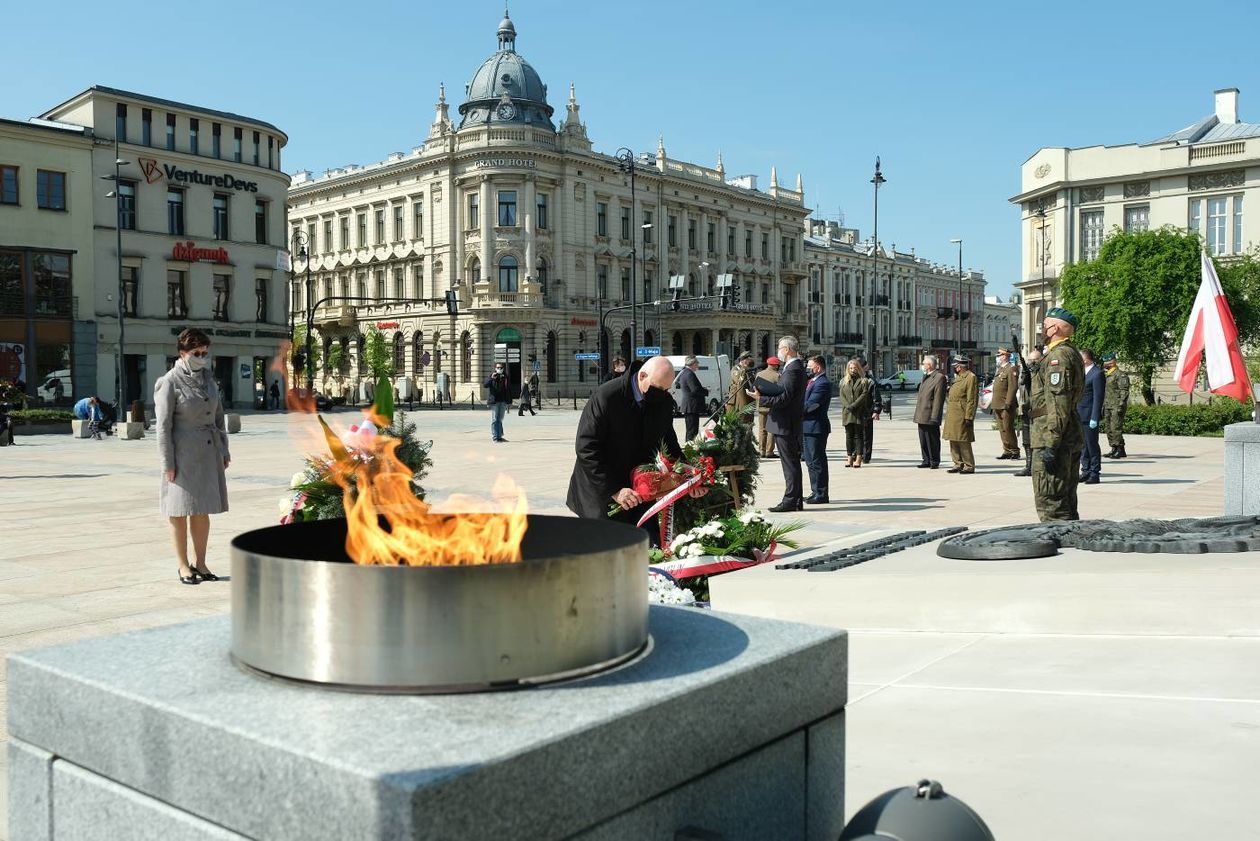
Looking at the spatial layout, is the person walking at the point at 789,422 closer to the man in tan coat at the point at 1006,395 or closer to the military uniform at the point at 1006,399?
the man in tan coat at the point at 1006,395

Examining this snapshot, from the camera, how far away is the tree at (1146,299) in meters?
43.8

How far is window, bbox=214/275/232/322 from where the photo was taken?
5384 centimetres

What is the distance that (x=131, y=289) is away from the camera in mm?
49938

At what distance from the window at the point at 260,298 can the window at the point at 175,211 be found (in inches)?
179

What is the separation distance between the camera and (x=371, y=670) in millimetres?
2326

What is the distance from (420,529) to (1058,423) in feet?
22.7

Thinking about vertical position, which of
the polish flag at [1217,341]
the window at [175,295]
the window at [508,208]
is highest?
the window at [508,208]

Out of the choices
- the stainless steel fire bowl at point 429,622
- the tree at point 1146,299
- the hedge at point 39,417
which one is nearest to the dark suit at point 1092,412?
the stainless steel fire bowl at point 429,622

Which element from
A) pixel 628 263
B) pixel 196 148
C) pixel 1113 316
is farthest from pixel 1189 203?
pixel 196 148

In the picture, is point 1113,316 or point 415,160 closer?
point 1113,316

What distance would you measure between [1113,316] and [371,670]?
1841 inches

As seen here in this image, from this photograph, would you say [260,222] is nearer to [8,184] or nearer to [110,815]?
[8,184]

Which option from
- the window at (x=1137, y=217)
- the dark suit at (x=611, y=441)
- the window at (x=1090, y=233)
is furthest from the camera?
the window at (x=1090, y=233)

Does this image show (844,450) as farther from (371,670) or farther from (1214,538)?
(371,670)
